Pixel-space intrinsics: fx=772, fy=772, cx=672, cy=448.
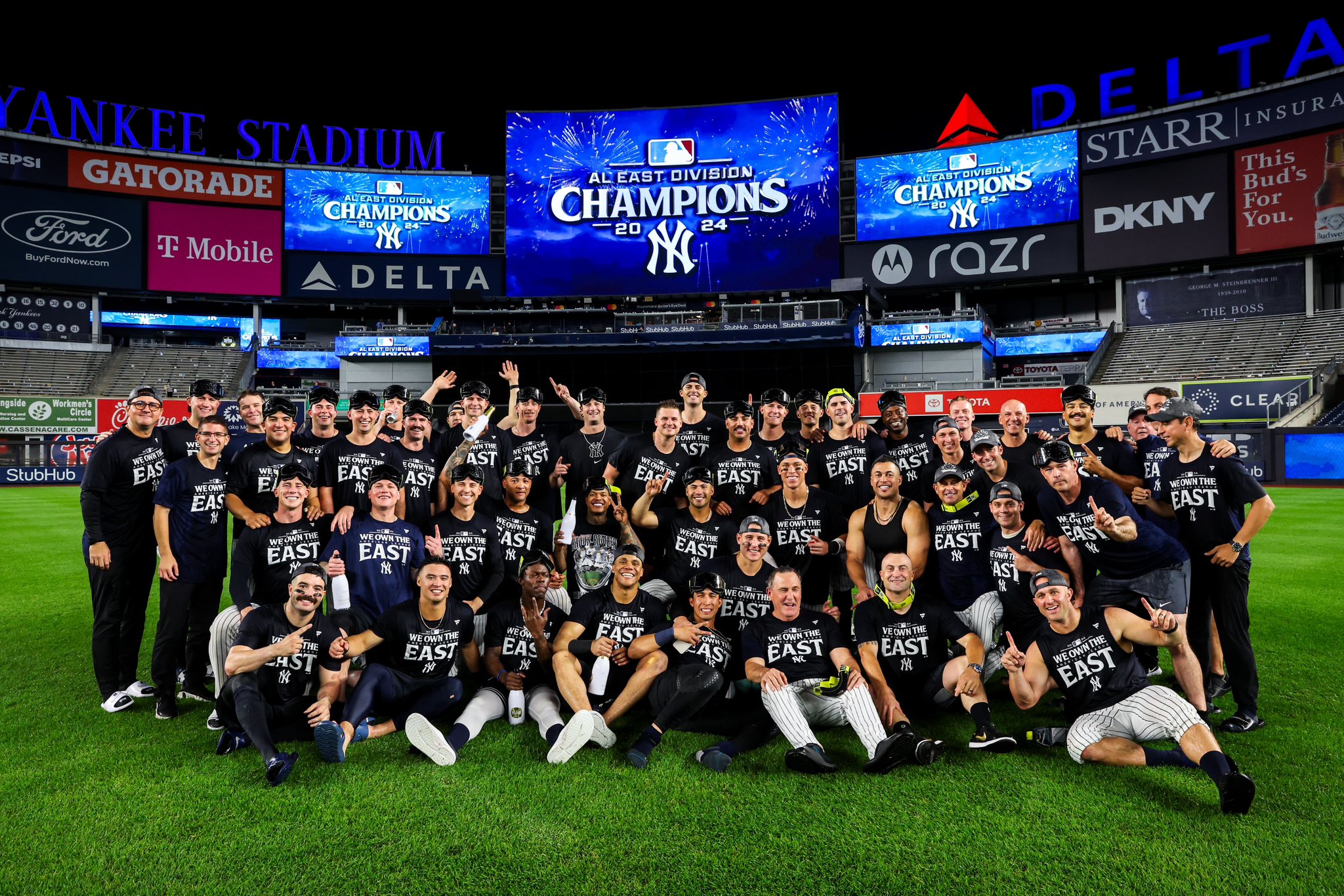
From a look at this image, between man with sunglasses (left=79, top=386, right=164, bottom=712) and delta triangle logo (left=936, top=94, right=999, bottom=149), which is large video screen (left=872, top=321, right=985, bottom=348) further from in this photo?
man with sunglasses (left=79, top=386, right=164, bottom=712)

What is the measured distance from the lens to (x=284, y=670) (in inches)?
241

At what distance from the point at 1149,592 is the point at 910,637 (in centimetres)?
196

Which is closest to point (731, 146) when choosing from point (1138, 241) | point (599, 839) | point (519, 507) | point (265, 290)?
point (1138, 241)

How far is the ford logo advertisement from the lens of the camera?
1927 inches

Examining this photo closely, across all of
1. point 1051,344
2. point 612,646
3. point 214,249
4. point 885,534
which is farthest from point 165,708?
point 1051,344

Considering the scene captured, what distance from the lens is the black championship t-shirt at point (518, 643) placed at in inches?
273

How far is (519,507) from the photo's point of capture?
25.6ft

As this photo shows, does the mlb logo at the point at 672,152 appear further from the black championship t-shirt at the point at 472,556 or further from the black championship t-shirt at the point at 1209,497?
the black championship t-shirt at the point at 1209,497

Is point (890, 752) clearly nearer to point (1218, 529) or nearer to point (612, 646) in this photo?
point (612, 646)

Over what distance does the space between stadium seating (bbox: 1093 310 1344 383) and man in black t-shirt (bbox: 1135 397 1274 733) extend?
125ft

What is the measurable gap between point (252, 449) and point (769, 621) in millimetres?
5031

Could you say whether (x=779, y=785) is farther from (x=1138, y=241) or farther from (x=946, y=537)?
(x=1138, y=241)

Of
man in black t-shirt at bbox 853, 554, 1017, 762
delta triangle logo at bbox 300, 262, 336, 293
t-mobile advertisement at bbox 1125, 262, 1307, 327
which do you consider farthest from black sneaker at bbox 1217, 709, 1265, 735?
delta triangle logo at bbox 300, 262, 336, 293

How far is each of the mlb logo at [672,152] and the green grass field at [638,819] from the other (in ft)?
157
